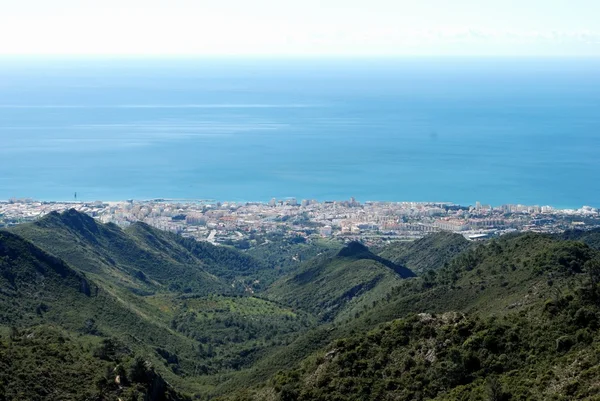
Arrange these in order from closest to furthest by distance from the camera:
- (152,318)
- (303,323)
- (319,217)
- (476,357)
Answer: (476,357) < (152,318) < (303,323) < (319,217)

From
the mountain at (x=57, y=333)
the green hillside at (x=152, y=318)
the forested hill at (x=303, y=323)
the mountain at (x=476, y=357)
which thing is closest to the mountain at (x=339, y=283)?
the forested hill at (x=303, y=323)

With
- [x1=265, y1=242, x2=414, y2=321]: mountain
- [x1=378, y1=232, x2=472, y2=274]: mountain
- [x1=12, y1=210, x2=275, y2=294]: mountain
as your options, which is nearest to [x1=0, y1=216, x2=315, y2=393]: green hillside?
[x1=265, y1=242, x2=414, y2=321]: mountain

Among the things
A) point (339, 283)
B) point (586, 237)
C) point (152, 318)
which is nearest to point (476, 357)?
point (152, 318)

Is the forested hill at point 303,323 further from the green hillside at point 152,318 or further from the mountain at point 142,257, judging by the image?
the mountain at point 142,257

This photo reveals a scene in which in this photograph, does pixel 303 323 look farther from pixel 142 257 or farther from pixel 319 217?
pixel 319 217

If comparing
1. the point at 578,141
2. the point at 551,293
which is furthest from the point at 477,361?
the point at 578,141

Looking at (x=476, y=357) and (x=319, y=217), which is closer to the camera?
(x=476, y=357)

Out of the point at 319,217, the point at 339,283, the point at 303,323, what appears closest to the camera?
the point at 303,323
